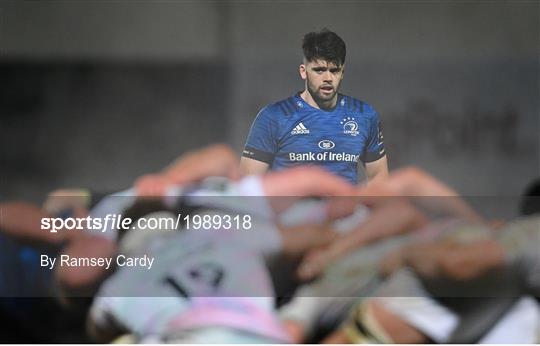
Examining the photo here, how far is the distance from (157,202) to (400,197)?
97 cm

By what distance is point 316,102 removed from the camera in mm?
4660

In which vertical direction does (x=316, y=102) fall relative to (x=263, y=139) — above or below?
above

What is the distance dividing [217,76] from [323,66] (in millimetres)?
424

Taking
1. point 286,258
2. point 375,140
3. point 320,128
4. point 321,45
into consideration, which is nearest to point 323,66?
point 321,45

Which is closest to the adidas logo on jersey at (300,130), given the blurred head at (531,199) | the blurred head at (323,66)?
the blurred head at (323,66)

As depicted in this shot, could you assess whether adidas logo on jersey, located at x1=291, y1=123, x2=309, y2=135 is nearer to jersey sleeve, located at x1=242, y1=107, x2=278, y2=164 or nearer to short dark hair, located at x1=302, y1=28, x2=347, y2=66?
jersey sleeve, located at x1=242, y1=107, x2=278, y2=164

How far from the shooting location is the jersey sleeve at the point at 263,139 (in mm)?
4652

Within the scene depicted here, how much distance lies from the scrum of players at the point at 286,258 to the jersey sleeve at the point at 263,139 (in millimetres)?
71

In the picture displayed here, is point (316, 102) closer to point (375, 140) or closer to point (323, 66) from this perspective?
point (323, 66)

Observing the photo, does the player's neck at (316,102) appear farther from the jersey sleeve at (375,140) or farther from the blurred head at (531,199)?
the blurred head at (531,199)

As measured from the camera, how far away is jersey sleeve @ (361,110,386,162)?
4.66 metres

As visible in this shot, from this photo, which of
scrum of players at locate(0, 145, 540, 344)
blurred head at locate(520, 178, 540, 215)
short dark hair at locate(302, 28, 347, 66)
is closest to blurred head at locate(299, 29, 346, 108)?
short dark hair at locate(302, 28, 347, 66)

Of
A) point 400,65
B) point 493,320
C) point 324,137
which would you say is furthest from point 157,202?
point 493,320

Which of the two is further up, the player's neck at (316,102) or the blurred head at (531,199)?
the player's neck at (316,102)
